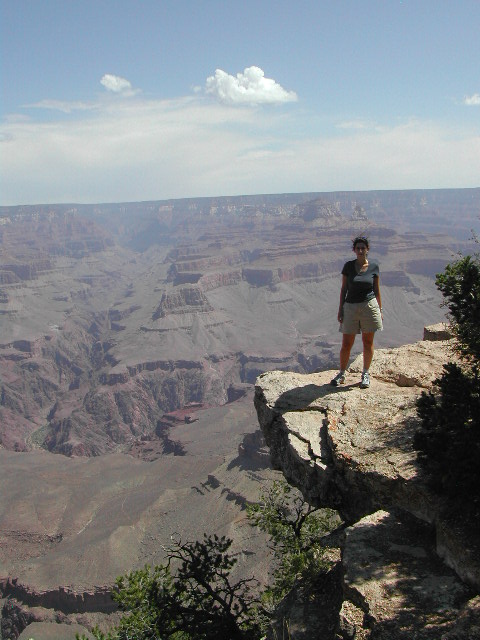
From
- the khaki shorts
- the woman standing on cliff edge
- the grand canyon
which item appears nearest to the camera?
the woman standing on cliff edge

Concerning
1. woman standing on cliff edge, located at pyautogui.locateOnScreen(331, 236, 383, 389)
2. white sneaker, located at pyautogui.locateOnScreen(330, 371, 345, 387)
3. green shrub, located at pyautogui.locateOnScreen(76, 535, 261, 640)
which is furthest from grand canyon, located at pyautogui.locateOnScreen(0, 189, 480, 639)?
green shrub, located at pyautogui.locateOnScreen(76, 535, 261, 640)

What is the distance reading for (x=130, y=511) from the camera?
1694 inches

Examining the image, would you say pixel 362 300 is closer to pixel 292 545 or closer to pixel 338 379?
pixel 338 379

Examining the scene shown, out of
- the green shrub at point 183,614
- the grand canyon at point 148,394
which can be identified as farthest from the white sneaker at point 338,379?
the green shrub at point 183,614

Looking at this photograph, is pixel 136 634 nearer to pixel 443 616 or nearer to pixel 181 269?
pixel 443 616

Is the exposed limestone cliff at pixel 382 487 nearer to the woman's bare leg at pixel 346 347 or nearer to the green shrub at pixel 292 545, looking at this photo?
the woman's bare leg at pixel 346 347

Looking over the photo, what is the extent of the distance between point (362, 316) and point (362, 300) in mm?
311

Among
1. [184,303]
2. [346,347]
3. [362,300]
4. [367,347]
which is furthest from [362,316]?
[184,303]

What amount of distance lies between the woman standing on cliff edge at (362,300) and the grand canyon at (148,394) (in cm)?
375

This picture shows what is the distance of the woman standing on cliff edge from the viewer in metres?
8.38

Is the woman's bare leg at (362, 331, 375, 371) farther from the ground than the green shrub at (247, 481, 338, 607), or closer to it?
farther from the ground

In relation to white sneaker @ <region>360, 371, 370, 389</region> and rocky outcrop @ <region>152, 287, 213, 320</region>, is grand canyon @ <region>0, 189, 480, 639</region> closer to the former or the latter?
rocky outcrop @ <region>152, 287, 213, 320</region>

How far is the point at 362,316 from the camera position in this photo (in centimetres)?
862

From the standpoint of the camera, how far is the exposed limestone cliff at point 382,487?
454cm
